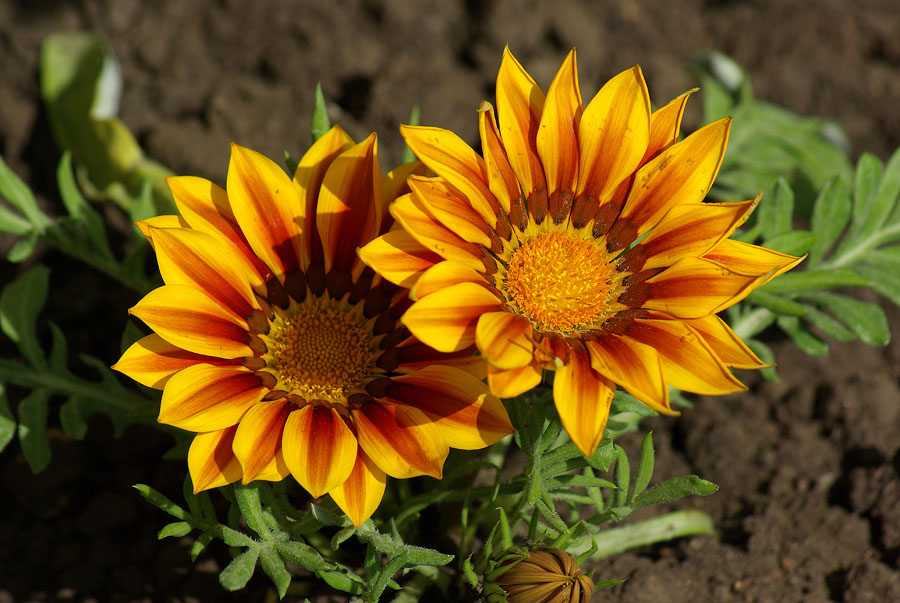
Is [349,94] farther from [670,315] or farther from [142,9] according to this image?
[670,315]

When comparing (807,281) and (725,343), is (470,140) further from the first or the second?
(725,343)

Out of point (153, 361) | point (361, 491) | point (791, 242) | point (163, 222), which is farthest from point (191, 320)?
point (791, 242)

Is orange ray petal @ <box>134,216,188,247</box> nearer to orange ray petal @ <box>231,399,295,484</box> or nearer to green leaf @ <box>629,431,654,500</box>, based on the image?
orange ray petal @ <box>231,399,295,484</box>

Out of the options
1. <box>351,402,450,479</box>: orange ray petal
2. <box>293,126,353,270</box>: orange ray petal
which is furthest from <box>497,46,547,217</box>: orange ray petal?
<box>351,402,450,479</box>: orange ray petal

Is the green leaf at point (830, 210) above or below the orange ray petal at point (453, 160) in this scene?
below

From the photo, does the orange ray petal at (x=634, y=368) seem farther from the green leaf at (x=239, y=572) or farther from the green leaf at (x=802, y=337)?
the green leaf at (x=802, y=337)

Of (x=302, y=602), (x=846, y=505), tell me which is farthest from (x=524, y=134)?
(x=846, y=505)

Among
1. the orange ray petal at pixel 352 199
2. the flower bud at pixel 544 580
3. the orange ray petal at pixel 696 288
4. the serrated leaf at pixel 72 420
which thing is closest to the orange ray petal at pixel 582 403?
the orange ray petal at pixel 696 288
